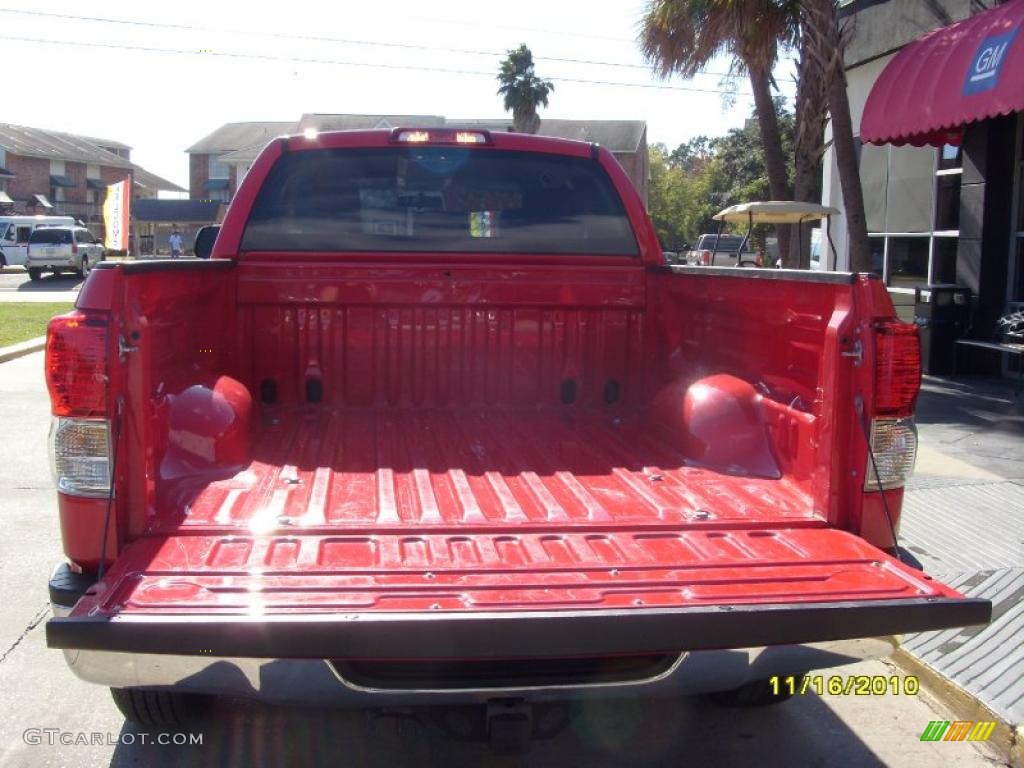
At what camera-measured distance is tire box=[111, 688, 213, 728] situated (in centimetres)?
354

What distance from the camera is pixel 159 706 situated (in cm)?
360

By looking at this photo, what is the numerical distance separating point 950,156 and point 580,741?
11.8m

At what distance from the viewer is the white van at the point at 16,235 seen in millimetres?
44906

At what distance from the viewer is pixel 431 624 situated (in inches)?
105

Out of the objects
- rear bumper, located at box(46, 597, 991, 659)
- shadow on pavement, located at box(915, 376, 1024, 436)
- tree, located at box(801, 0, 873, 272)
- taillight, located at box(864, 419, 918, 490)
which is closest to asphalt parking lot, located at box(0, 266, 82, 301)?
tree, located at box(801, 0, 873, 272)

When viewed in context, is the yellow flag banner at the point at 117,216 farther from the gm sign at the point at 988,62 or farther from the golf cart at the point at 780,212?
the gm sign at the point at 988,62

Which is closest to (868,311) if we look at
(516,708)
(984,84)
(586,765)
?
(516,708)

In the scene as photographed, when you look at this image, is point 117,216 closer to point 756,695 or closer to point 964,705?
point 756,695

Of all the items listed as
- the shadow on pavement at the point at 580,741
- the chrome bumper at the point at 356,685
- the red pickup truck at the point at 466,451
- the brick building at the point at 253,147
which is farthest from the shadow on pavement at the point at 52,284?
the chrome bumper at the point at 356,685

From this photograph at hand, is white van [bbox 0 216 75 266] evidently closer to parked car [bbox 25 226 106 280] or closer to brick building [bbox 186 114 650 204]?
parked car [bbox 25 226 106 280]

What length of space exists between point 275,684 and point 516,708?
64 cm

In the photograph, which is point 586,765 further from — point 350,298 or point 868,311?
point 350,298

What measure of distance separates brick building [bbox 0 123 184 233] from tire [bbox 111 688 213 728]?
204ft

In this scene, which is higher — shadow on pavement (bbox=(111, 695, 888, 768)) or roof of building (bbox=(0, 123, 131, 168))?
roof of building (bbox=(0, 123, 131, 168))
